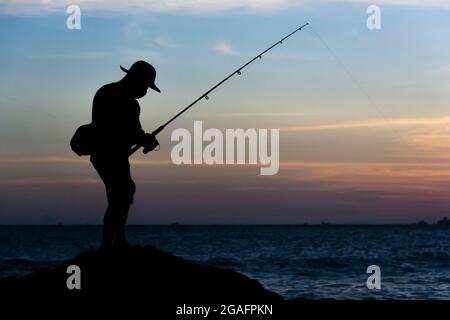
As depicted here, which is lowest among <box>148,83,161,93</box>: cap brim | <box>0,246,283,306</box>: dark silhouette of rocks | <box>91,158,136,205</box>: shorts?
<box>0,246,283,306</box>: dark silhouette of rocks

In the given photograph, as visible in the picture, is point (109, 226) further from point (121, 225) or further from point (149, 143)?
point (149, 143)

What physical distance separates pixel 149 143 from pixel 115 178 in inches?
21.2

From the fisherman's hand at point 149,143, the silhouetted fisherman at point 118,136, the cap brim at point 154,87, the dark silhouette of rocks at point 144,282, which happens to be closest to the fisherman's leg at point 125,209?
the silhouetted fisherman at point 118,136

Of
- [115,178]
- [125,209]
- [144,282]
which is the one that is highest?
[115,178]

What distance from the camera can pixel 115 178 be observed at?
28.7 ft

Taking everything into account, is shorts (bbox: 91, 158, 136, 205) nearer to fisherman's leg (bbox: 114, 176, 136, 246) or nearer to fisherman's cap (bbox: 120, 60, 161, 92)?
fisherman's leg (bbox: 114, 176, 136, 246)

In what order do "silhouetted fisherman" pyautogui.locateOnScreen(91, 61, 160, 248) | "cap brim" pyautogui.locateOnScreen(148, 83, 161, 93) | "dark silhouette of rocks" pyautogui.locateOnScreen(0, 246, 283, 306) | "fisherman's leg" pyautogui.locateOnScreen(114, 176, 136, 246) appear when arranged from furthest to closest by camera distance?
1. "cap brim" pyautogui.locateOnScreen(148, 83, 161, 93)
2. "fisherman's leg" pyautogui.locateOnScreen(114, 176, 136, 246)
3. "silhouetted fisherman" pyautogui.locateOnScreen(91, 61, 160, 248)
4. "dark silhouette of rocks" pyautogui.locateOnScreen(0, 246, 283, 306)

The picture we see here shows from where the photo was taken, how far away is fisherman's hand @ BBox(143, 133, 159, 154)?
894 centimetres

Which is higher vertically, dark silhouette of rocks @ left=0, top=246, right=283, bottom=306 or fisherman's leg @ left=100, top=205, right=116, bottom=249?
fisherman's leg @ left=100, top=205, right=116, bottom=249

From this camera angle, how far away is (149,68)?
8922 millimetres

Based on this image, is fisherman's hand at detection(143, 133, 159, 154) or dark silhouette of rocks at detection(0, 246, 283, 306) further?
fisherman's hand at detection(143, 133, 159, 154)

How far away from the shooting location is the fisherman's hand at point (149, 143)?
29.3 ft

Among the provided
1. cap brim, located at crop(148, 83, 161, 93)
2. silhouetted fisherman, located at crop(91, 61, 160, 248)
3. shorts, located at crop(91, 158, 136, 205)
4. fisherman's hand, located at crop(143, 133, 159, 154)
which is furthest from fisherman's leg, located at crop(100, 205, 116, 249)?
cap brim, located at crop(148, 83, 161, 93)

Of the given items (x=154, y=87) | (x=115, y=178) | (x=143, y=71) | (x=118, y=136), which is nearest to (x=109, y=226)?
(x=115, y=178)
